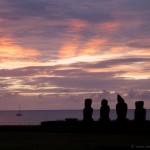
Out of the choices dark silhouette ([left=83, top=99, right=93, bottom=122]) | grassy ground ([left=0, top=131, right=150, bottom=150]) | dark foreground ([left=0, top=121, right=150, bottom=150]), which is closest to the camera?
grassy ground ([left=0, top=131, right=150, bottom=150])

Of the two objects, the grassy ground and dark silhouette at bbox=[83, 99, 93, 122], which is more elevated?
dark silhouette at bbox=[83, 99, 93, 122]

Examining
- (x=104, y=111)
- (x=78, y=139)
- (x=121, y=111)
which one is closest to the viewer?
(x=78, y=139)

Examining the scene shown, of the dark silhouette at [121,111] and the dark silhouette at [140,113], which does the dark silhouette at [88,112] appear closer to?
the dark silhouette at [121,111]

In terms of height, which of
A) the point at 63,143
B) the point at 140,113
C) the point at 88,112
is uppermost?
the point at 88,112

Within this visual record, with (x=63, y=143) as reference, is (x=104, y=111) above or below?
above

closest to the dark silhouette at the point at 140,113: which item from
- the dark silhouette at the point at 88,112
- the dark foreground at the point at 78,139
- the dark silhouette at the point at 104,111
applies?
the dark foreground at the point at 78,139

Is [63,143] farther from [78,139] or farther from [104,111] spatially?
[104,111]

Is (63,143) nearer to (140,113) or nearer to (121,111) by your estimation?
(140,113)

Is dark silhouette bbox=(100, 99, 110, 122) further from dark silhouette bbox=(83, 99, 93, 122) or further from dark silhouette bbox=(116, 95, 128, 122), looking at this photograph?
dark silhouette bbox=(116, 95, 128, 122)

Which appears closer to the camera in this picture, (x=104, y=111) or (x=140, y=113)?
(x=140, y=113)

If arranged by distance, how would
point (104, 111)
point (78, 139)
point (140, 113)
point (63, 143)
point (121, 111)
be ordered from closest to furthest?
point (63, 143)
point (78, 139)
point (140, 113)
point (121, 111)
point (104, 111)

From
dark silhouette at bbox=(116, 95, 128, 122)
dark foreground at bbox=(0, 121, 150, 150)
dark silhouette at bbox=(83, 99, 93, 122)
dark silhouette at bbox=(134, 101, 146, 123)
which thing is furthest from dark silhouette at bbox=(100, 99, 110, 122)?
dark silhouette at bbox=(134, 101, 146, 123)

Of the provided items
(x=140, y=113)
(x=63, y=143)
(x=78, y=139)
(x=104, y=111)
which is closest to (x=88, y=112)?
(x=104, y=111)

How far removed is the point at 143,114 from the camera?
44844 mm
